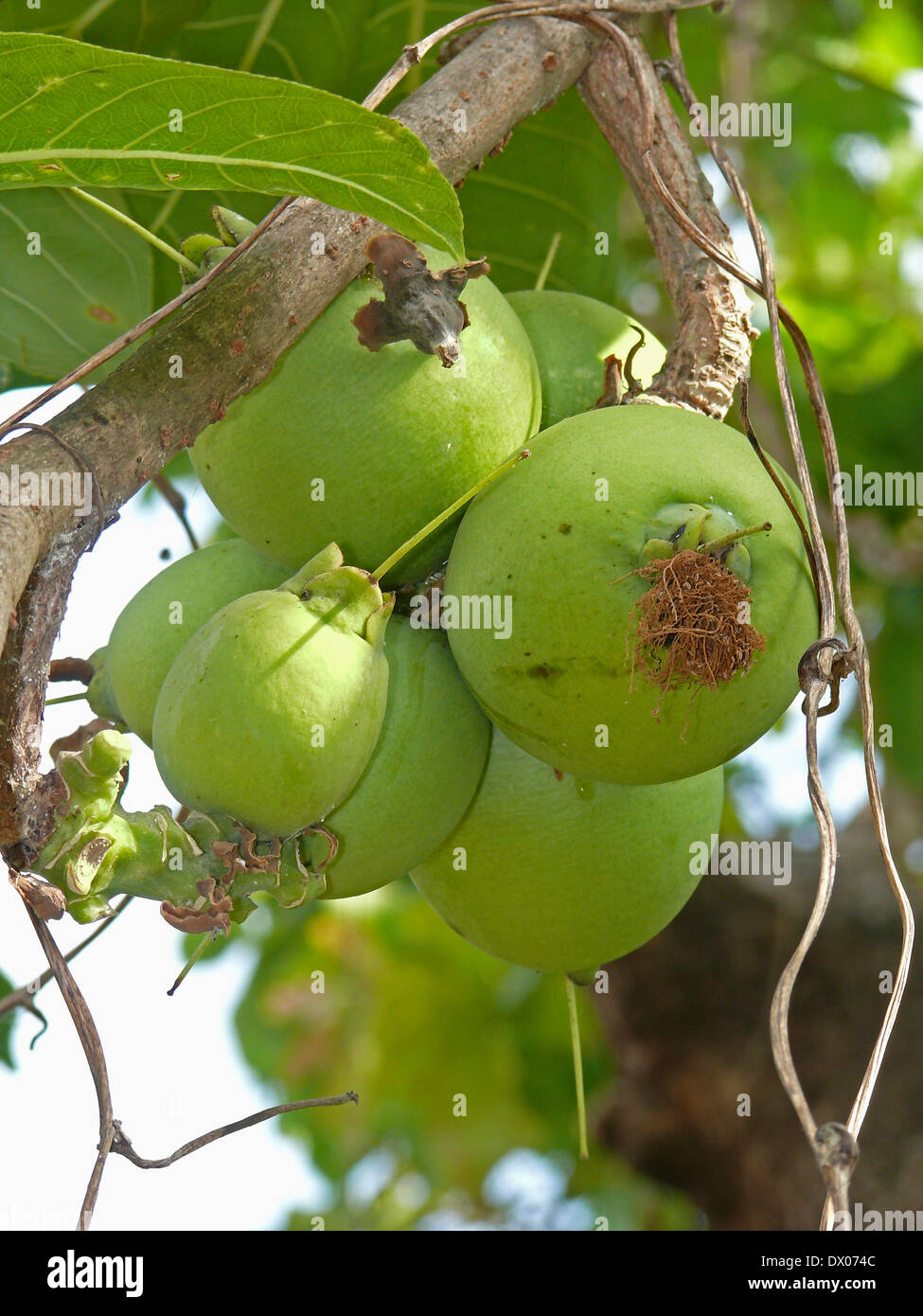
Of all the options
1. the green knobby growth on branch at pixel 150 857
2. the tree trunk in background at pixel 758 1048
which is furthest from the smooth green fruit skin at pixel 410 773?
the tree trunk in background at pixel 758 1048

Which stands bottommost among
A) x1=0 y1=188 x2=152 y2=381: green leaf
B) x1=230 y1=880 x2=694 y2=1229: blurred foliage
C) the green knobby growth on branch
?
x1=230 y1=880 x2=694 y2=1229: blurred foliage

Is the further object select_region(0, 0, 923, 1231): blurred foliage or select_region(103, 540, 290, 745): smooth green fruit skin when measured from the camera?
select_region(0, 0, 923, 1231): blurred foliage

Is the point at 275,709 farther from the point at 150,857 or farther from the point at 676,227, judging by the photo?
the point at 676,227

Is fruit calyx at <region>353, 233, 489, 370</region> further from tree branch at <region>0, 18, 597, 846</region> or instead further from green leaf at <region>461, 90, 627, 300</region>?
green leaf at <region>461, 90, 627, 300</region>

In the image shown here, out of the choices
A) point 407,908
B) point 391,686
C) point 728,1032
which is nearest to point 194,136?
point 391,686

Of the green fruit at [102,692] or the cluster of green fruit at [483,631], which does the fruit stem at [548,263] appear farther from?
the green fruit at [102,692]

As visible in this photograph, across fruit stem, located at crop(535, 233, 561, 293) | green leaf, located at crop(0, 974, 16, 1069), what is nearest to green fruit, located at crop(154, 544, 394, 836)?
fruit stem, located at crop(535, 233, 561, 293)

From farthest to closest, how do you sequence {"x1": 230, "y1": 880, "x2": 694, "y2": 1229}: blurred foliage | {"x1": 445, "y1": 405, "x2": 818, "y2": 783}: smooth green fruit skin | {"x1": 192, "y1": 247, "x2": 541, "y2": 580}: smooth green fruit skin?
{"x1": 230, "y1": 880, "x2": 694, "y2": 1229}: blurred foliage, {"x1": 192, "y1": 247, "x2": 541, "y2": 580}: smooth green fruit skin, {"x1": 445, "y1": 405, "x2": 818, "y2": 783}: smooth green fruit skin

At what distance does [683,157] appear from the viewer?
1.32 meters

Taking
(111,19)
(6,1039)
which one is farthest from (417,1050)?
(111,19)

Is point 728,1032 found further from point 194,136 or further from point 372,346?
point 194,136

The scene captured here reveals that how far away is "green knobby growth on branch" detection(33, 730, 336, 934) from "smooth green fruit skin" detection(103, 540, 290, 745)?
0.27m

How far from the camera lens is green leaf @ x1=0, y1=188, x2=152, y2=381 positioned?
1.60m

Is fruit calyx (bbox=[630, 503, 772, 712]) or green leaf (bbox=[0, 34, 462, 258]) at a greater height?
green leaf (bbox=[0, 34, 462, 258])
